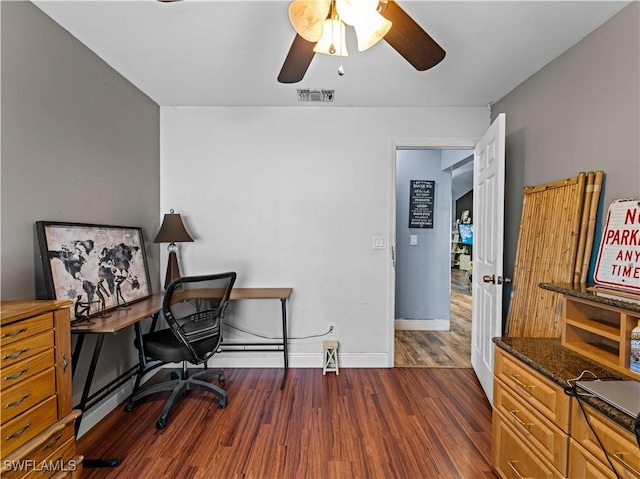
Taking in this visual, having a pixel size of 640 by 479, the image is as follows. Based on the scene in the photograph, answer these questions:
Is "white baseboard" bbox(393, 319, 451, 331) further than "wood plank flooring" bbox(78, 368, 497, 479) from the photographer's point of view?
Yes

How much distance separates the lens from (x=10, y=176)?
1576 mm

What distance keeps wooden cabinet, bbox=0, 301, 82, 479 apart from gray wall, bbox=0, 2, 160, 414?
1.34ft

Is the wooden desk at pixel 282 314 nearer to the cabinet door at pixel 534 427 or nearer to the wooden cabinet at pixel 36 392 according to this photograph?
the wooden cabinet at pixel 36 392

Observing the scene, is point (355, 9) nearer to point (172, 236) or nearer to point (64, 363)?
point (64, 363)

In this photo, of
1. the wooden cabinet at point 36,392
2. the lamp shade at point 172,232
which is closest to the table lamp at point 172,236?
the lamp shade at point 172,232

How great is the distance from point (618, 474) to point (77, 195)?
282 cm

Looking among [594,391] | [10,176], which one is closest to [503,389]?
[594,391]

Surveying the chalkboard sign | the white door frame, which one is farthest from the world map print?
the chalkboard sign

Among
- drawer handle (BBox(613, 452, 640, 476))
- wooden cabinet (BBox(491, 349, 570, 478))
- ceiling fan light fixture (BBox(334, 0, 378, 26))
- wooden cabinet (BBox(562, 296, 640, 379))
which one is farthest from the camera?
wooden cabinet (BBox(562, 296, 640, 379))

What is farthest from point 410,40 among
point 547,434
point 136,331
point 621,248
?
point 136,331

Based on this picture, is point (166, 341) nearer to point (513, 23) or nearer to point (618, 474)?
point (618, 474)

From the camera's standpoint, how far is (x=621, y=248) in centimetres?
152

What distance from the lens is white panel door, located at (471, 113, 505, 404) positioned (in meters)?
2.25

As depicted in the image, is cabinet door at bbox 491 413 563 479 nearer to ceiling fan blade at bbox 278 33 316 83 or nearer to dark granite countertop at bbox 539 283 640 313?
dark granite countertop at bbox 539 283 640 313
